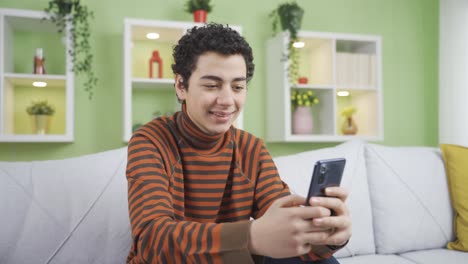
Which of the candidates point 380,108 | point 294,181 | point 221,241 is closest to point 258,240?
point 221,241

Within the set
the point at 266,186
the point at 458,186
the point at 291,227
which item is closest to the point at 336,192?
the point at 291,227

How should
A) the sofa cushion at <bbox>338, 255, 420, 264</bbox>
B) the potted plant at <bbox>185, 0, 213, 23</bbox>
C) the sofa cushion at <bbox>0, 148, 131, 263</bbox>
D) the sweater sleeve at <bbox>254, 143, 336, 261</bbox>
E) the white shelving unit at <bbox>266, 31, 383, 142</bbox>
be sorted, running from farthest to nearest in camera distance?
the white shelving unit at <bbox>266, 31, 383, 142</bbox> < the potted plant at <bbox>185, 0, 213, 23</bbox> < the sofa cushion at <bbox>338, 255, 420, 264</bbox> < the sofa cushion at <bbox>0, 148, 131, 263</bbox> < the sweater sleeve at <bbox>254, 143, 336, 261</bbox>

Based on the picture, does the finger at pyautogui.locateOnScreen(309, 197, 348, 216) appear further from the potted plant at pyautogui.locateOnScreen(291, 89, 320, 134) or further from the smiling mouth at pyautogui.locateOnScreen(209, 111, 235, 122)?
the potted plant at pyautogui.locateOnScreen(291, 89, 320, 134)

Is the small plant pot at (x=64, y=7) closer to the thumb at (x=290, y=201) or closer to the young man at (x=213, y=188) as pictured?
the young man at (x=213, y=188)

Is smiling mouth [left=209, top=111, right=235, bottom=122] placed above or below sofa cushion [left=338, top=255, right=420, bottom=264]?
above

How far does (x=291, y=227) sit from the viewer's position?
2.35 ft

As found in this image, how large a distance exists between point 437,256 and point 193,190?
45.3 inches

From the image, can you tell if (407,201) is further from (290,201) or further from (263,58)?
(263,58)

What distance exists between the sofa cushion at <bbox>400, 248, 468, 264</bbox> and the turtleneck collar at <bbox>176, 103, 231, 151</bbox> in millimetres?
1040

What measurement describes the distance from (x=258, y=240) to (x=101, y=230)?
0.89 m

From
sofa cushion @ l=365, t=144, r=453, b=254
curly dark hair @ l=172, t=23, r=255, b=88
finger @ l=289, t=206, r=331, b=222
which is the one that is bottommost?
sofa cushion @ l=365, t=144, r=453, b=254

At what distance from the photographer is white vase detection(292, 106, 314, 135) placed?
2773 mm

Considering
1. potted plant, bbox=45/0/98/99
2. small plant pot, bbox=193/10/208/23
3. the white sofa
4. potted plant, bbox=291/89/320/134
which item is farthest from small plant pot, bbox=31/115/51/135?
potted plant, bbox=291/89/320/134

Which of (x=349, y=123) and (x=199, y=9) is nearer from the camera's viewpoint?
(x=199, y=9)
